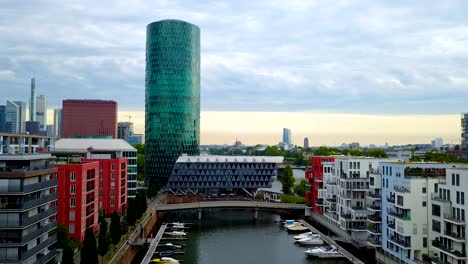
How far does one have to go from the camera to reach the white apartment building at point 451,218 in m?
49.8

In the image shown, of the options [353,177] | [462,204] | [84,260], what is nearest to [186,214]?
[353,177]

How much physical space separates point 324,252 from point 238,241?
17.8 m

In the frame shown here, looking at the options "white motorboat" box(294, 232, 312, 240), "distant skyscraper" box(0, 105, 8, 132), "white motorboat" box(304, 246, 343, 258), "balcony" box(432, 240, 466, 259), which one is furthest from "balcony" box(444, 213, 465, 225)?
"distant skyscraper" box(0, 105, 8, 132)

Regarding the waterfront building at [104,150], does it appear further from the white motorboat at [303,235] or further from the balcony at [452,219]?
the balcony at [452,219]

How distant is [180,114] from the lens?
17350 cm

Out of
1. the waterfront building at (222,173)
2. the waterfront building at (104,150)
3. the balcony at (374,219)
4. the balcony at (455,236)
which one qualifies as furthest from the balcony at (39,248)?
the waterfront building at (222,173)

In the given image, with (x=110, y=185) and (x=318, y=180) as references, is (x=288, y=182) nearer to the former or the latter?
(x=318, y=180)

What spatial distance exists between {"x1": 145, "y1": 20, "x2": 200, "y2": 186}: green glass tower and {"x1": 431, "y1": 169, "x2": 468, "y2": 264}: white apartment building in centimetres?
12357

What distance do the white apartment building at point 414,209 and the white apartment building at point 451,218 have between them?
5.11ft

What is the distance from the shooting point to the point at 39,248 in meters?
49.6

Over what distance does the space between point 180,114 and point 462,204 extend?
131 meters

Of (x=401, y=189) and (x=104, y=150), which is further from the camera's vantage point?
(x=104, y=150)

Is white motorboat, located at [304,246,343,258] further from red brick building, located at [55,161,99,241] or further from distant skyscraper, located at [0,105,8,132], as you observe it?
distant skyscraper, located at [0,105,8,132]

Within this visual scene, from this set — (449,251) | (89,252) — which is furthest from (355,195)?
(89,252)
